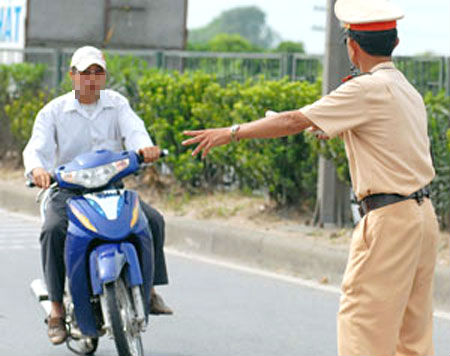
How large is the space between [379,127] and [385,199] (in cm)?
27

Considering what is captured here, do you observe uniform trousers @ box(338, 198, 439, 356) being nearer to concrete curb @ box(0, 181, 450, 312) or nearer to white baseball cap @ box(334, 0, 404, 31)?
white baseball cap @ box(334, 0, 404, 31)

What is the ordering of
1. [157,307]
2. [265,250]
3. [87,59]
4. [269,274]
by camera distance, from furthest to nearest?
[265,250]
[269,274]
[157,307]
[87,59]

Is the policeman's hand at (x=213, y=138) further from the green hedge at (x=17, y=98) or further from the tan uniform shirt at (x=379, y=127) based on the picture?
the green hedge at (x=17, y=98)

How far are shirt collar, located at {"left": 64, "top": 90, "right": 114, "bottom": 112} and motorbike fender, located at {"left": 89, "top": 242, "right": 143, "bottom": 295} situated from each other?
1.03 m

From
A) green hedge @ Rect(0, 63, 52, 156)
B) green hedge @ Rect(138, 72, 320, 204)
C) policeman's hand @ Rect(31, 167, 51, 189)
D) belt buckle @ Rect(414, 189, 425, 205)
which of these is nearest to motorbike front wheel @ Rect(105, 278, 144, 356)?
policeman's hand @ Rect(31, 167, 51, 189)

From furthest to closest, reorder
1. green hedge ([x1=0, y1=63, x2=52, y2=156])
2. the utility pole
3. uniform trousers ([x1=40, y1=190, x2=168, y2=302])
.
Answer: green hedge ([x1=0, y1=63, x2=52, y2=156])
the utility pole
uniform trousers ([x1=40, y1=190, x2=168, y2=302])

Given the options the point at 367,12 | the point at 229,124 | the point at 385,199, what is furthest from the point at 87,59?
the point at 229,124

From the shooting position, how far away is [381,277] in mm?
4723

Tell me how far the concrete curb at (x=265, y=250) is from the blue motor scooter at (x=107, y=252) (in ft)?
9.19

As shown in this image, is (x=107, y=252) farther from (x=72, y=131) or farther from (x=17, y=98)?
(x=17, y=98)

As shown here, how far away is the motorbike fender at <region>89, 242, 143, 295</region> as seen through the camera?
5.97m

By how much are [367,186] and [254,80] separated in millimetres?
8540

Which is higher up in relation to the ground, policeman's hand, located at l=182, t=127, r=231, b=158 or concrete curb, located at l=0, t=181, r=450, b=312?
policeman's hand, located at l=182, t=127, r=231, b=158

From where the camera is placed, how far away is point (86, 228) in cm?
614
